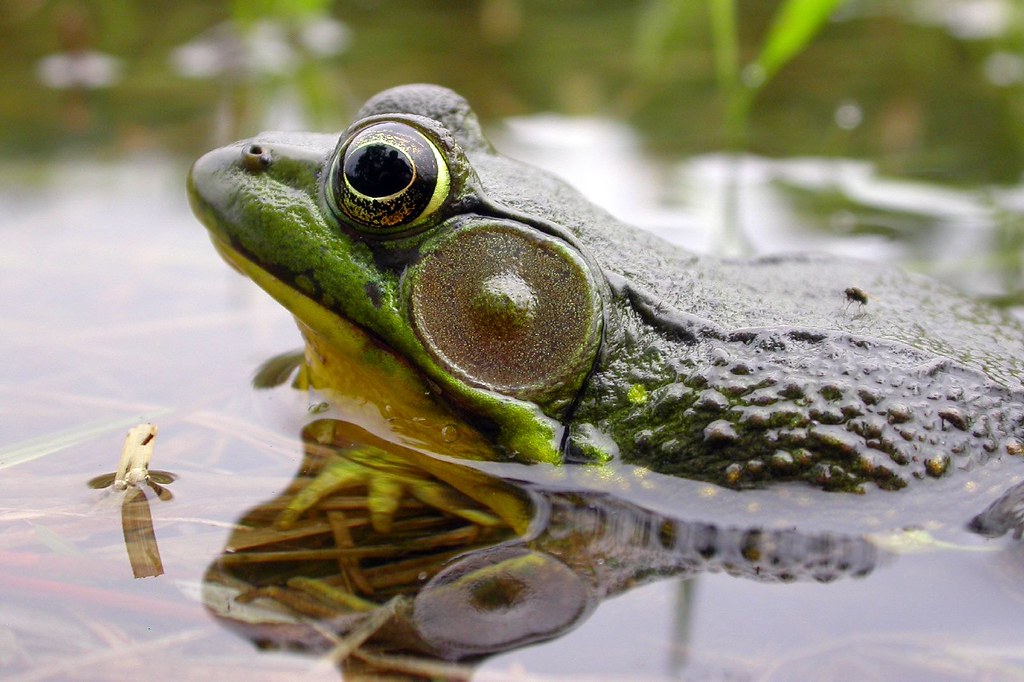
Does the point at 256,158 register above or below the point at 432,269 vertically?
above

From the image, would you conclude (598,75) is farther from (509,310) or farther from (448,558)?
(448,558)

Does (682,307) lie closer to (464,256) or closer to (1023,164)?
(464,256)

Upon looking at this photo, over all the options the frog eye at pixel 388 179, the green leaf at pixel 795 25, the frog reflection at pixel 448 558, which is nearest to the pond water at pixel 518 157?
the frog reflection at pixel 448 558

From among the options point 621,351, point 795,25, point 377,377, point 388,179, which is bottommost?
point 377,377

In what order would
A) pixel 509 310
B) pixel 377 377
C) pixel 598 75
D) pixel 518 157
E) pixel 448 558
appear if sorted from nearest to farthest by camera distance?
1. pixel 448 558
2. pixel 509 310
3. pixel 377 377
4. pixel 518 157
5. pixel 598 75

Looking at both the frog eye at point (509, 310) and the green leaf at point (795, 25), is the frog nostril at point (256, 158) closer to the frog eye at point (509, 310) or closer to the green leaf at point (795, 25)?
the frog eye at point (509, 310)

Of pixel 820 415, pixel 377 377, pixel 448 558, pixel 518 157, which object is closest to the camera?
pixel 448 558

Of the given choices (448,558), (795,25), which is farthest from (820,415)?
(795,25)
